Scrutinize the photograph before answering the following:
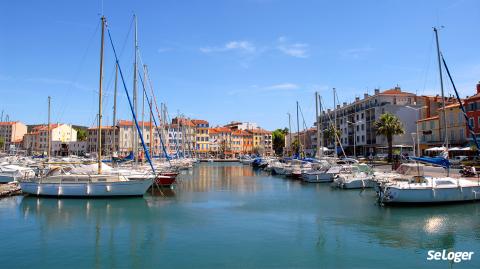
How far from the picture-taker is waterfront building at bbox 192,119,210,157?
163500mm

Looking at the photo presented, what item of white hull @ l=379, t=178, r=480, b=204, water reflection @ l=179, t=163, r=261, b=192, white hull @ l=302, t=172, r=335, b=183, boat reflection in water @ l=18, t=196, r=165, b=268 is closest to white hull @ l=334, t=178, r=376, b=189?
white hull @ l=302, t=172, r=335, b=183

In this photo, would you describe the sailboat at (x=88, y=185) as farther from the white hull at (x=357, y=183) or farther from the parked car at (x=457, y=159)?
the parked car at (x=457, y=159)

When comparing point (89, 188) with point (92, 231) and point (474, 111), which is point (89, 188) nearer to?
point (92, 231)

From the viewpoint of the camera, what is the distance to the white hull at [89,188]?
34.9 meters

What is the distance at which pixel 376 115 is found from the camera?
322 ft

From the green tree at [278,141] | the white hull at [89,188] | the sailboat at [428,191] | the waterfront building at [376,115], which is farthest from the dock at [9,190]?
the green tree at [278,141]

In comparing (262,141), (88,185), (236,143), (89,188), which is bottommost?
(89,188)

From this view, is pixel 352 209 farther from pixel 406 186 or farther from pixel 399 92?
pixel 399 92

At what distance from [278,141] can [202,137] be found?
35.6 m

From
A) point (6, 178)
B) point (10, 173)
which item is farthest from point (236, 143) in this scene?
point (6, 178)

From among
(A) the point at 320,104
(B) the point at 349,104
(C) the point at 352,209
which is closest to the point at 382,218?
(C) the point at 352,209

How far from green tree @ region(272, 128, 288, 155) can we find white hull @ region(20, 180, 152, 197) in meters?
141

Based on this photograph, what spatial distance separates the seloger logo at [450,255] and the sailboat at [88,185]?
24.8m

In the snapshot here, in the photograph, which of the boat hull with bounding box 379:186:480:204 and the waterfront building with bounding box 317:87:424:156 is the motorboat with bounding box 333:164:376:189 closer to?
the boat hull with bounding box 379:186:480:204
